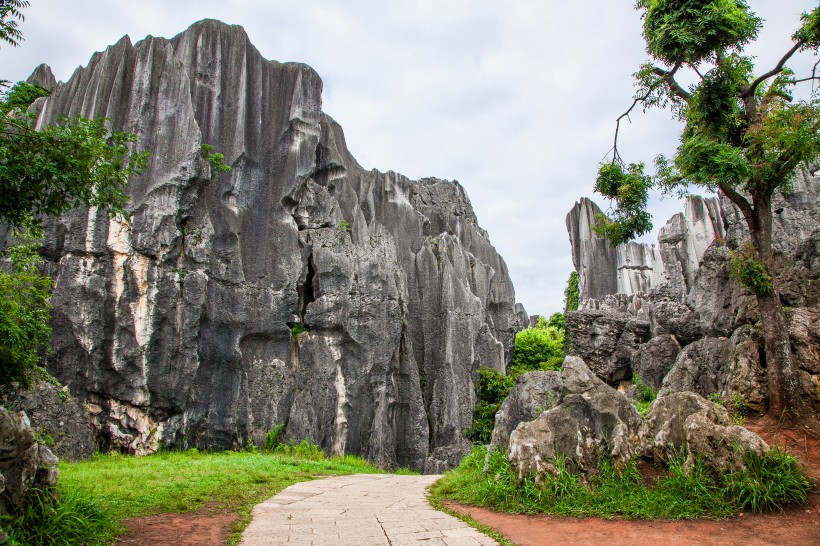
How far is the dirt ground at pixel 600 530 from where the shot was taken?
19.9 feet

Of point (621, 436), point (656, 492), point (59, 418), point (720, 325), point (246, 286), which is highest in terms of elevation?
point (246, 286)

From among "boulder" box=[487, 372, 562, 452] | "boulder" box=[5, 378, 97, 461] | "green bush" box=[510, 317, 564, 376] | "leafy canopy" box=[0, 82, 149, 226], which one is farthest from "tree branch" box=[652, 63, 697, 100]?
"green bush" box=[510, 317, 564, 376]

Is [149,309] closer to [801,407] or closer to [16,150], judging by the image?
[16,150]

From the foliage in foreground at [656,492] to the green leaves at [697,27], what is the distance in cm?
816

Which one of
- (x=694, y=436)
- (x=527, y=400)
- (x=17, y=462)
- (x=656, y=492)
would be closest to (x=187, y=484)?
(x=17, y=462)

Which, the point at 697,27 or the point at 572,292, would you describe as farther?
the point at 572,292

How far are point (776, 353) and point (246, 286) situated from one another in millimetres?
15862

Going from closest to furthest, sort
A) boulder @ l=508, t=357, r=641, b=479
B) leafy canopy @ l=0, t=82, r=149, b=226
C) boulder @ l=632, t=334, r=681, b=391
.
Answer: leafy canopy @ l=0, t=82, r=149, b=226 < boulder @ l=508, t=357, r=641, b=479 < boulder @ l=632, t=334, r=681, b=391

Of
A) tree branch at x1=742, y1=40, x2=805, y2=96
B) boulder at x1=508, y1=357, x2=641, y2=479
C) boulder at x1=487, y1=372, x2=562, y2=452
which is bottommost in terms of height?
boulder at x1=508, y1=357, x2=641, y2=479

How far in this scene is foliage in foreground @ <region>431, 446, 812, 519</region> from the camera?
705cm

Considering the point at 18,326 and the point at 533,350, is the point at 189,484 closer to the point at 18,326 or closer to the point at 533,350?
the point at 18,326

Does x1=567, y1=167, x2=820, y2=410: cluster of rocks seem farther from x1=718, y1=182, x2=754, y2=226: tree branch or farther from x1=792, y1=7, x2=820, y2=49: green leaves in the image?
x1=792, y1=7, x2=820, y2=49: green leaves

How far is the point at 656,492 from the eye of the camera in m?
7.57

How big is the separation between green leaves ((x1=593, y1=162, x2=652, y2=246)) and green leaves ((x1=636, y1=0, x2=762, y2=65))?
2604mm
